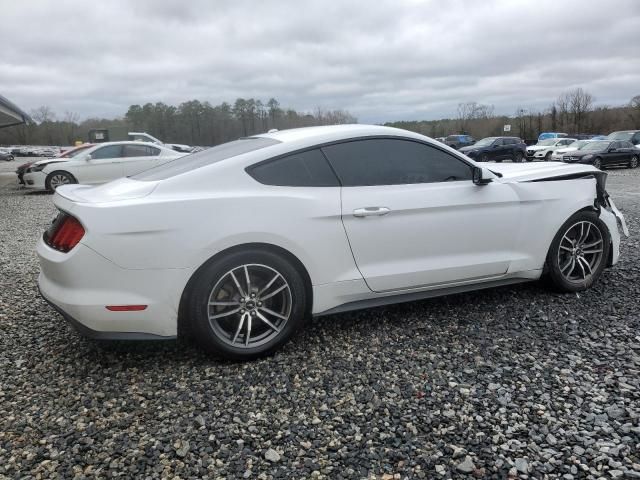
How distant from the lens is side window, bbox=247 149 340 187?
3059 millimetres

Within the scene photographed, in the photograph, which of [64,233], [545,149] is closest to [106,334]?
[64,233]

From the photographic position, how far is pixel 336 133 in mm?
3342

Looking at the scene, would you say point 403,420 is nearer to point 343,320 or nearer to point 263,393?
point 263,393

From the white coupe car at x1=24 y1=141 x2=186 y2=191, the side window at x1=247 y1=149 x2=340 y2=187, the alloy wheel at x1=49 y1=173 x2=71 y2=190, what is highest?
the white coupe car at x1=24 y1=141 x2=186 y2=191

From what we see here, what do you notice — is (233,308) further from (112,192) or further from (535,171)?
(535,171)

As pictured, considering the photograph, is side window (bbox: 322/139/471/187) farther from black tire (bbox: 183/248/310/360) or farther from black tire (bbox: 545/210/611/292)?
black tire (bbox: 545/210/611/292)

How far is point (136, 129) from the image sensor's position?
213 ft

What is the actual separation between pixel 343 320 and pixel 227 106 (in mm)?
63306

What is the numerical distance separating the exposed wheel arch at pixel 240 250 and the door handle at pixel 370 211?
1.61 ft

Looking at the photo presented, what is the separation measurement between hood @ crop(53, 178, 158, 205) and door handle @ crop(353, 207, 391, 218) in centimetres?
125

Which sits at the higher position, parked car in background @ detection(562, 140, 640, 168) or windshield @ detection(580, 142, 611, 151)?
windshield @ detection(580, 142, 611, 151)

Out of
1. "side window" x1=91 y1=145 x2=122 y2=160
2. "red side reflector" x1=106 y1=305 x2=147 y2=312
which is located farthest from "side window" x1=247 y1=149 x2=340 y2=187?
"side window" x1=91 y1=145 x2=122 y2=160

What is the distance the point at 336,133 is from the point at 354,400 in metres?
1.76

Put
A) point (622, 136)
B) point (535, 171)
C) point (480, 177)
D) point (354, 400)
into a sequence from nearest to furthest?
point (354, 400) → point (480, 177) → point (535, 171) → point (622, 136)
